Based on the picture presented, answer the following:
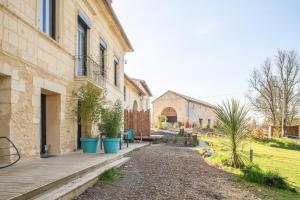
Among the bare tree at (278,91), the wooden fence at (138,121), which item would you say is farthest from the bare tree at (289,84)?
the wooden fence at (138,121)

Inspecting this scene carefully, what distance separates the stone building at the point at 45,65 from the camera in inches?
233

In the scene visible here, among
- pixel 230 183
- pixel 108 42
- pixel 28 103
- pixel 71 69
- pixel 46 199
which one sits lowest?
pixel 230 183

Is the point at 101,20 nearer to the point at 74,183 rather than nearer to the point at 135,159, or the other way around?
the point at 135,159

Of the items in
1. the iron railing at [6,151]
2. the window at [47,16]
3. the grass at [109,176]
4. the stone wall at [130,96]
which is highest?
the window at [47,16]

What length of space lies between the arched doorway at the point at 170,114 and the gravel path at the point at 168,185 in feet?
121

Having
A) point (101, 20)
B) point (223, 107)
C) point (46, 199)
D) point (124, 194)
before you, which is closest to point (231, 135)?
point (223, 107)

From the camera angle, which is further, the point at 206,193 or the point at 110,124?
the point at 110,124

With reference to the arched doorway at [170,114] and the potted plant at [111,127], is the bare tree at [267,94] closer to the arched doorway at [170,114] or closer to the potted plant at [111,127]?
the arched doorway at [170,114]

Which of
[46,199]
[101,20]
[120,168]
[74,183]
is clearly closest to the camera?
[46,199]

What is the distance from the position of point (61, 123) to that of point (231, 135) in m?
4.73

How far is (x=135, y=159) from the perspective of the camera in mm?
8828

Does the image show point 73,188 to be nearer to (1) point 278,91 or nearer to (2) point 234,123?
(2) point 234,123

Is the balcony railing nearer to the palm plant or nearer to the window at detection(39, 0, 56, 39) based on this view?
the window at detection(39, 0, 56, 39)

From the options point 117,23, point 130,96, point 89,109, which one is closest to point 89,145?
point 89,109
